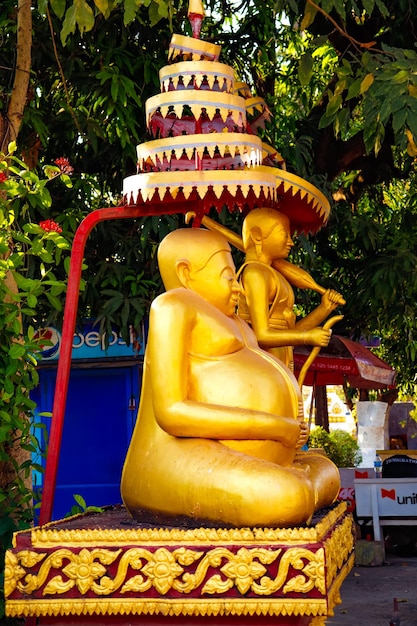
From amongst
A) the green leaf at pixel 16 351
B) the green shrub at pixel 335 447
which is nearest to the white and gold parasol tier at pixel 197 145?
the green leaf at pixel 16 351

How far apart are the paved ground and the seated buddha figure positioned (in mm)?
3295

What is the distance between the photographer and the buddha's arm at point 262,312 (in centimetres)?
430

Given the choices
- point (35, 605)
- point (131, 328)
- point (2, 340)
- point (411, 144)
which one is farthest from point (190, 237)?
point (131, 328)

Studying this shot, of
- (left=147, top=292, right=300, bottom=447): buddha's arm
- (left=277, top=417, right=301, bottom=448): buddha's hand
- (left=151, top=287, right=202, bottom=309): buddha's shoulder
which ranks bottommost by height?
(left=277, top=417, right=301, bottom=448): buddha's hand

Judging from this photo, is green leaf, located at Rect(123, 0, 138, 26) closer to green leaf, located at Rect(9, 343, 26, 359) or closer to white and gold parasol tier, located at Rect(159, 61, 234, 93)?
white and gold parasol tier, located at Rect(159, 61, 234, 93)

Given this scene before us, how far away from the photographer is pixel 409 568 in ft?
28.5

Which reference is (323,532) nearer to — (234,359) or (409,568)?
(234,359)

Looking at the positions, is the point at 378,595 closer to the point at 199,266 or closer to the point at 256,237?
the point at 256,237

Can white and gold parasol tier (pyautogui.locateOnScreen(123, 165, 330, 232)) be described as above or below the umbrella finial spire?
below

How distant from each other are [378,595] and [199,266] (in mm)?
4527

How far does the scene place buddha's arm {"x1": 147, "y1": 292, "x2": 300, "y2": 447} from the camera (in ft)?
10.6

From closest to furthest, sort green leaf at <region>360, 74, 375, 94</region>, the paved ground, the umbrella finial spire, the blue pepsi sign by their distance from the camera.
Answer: the umbrella finial spire
green leaf at <region>360, 74, 375, 94</region>
the paved ground
the blue pepsi sign

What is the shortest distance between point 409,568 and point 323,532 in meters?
5.95

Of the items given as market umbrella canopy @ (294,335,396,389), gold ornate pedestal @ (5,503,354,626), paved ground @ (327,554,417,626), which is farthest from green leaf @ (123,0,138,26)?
market umbrella canopy @ (294,335,396,389)
